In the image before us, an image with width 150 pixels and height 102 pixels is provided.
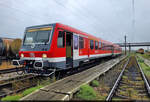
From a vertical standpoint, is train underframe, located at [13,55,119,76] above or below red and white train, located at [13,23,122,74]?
below

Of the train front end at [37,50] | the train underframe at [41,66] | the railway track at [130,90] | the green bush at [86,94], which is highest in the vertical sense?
the train front end at [37,50]

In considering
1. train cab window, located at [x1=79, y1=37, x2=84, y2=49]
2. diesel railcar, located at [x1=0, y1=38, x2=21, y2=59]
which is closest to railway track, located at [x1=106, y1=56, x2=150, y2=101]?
train cab window, located at [x1=79, y1=37, x2=84, y2=49]

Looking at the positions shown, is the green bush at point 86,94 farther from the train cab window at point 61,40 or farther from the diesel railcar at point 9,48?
the diesel railcar at point 9,48

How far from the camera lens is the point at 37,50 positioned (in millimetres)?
7113

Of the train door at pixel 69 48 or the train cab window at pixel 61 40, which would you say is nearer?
the train cab window at pixel 61 40

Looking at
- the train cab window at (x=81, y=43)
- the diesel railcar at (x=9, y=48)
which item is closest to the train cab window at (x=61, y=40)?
the train cab window at (x=81, y=43)

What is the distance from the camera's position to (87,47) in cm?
1153

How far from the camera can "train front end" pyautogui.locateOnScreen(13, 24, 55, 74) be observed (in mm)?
6797

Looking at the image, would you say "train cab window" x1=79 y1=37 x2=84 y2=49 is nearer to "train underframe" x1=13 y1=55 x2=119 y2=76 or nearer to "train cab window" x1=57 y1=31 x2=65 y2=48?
"train cab window" x1=57 y1=31 x2=65 y2=48

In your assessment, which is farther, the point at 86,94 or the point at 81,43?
the point at 81,43

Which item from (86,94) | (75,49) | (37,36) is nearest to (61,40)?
(37,36)

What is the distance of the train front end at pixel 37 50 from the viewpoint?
680 centimetres

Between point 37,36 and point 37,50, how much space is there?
98 cm

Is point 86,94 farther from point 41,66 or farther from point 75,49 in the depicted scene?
point 75,49
